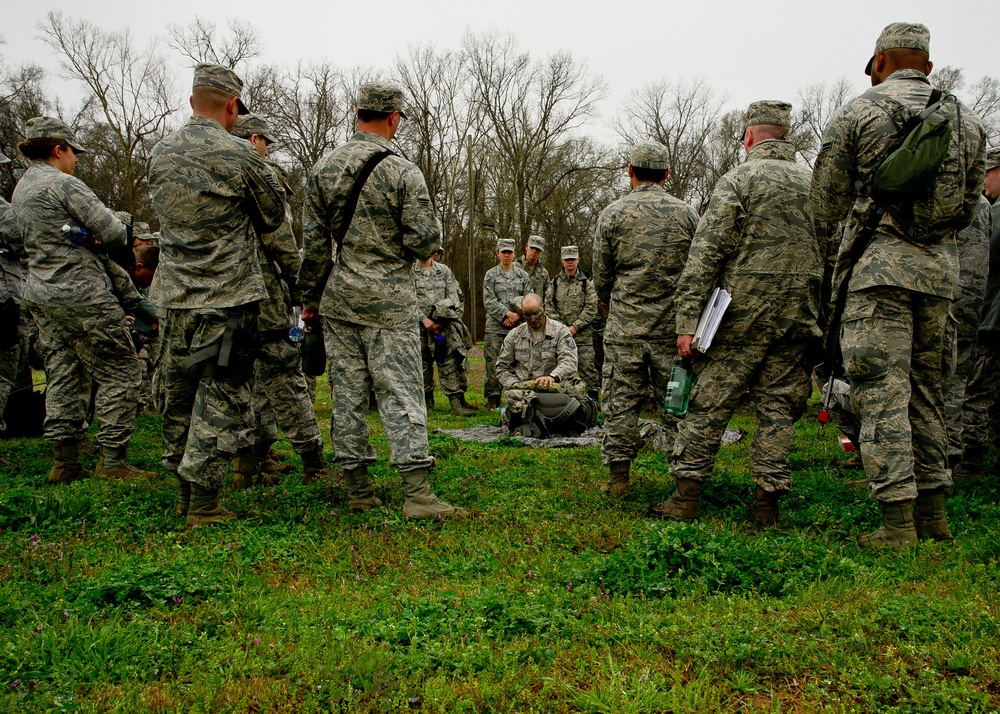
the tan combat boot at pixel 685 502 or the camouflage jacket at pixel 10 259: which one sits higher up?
the camouflage jacket at pixel 10 259

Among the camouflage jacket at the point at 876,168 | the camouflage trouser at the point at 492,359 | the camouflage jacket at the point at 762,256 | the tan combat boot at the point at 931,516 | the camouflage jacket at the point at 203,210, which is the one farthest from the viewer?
the camouflage trouser at the point at 492,359

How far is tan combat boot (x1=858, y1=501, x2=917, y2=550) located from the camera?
3.93 metres

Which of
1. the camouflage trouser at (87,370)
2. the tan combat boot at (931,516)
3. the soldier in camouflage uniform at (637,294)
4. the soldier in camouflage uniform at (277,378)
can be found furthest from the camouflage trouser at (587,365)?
the tan combat boot at (931,516)

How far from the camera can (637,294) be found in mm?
5414

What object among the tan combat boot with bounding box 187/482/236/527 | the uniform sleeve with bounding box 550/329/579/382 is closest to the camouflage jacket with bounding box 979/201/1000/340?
the uniform sleeve with bounding box 550/329/579/382

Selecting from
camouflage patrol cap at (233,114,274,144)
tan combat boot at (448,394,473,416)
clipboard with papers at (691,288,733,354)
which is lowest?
tan combat boot at (448,394,473,416)

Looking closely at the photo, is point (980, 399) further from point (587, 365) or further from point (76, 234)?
point (76, 234)

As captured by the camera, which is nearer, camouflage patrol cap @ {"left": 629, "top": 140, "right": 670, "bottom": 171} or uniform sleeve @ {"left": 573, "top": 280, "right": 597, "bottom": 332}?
camouflage patrol cap @ {"left": 629, "top": 140, "right": 670, "bottom": 171}

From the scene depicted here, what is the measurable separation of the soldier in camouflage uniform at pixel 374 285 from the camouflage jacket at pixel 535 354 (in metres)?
3.88

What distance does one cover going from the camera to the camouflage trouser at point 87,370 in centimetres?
585

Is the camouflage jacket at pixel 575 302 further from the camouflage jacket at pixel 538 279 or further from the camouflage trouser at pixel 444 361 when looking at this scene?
the camouflage trouser at pixel 444 361

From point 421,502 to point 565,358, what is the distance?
4.18 meters

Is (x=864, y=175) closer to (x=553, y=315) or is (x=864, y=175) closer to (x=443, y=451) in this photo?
(x=443, y=451)

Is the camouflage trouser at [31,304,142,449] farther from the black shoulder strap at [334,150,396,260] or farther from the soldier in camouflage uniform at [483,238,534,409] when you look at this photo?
the soldier in camouflage uniform at [483,238,534,409]
